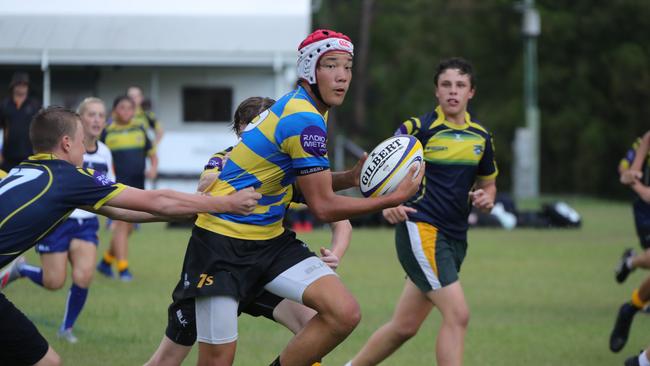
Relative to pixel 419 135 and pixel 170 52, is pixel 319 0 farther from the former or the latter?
pixel 419 135

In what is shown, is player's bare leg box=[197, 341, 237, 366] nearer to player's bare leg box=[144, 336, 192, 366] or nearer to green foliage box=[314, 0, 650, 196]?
player's bare leg box=[144, 336, 192, 366]

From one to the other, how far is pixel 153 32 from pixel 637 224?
1788cm

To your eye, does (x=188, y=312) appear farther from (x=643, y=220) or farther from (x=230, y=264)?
(x=643, y=220)

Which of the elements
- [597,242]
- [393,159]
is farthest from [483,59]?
[393,159]

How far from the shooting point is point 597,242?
61.9ft

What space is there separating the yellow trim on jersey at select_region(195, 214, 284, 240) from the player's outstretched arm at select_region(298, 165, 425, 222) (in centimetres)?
30

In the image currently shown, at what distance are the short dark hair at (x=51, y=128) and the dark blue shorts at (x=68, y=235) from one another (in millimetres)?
3762

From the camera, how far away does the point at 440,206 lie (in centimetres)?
755

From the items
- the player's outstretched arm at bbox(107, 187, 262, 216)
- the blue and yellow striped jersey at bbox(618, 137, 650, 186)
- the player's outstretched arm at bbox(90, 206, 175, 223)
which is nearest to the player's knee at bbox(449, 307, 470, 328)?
the player's outstretched arm at bbox(107, 187, 262, 216)

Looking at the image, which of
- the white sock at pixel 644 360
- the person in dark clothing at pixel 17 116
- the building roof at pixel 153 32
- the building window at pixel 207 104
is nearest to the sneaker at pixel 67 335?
the white sock at pixel 644 360

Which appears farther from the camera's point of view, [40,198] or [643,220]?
[643,220]

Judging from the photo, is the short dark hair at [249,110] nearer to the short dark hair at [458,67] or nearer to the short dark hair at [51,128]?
the short dark hair at [51,128]

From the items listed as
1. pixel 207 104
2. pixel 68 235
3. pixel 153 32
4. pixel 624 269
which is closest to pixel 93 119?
pixel 68 235

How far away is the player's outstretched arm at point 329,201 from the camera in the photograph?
5809 mm
